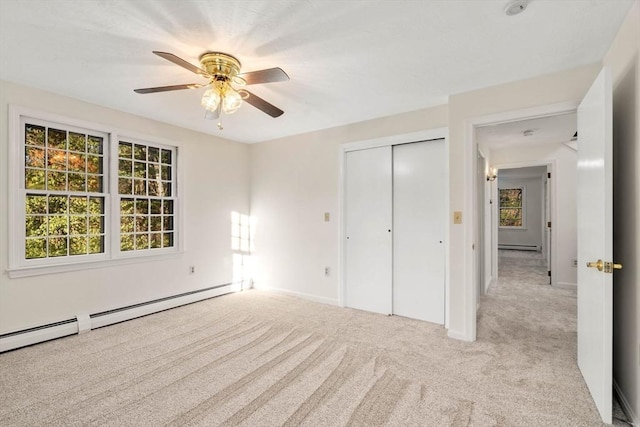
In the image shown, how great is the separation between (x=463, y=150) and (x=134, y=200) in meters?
3.75

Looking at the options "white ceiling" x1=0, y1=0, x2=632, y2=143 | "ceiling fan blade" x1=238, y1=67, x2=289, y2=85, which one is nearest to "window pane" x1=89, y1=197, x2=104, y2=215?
"white ceiling" x1=0, y1=0, x2=632, y2=143

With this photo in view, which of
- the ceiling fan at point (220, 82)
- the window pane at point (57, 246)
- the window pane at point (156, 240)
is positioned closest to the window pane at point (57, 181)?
the window pane at point (57, 246)

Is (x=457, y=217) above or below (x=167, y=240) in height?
above

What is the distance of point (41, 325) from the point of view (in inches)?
116

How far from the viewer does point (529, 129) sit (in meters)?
4.31

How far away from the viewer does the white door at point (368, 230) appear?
12.5 ft

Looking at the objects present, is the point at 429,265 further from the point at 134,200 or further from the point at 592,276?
the point at 134,200

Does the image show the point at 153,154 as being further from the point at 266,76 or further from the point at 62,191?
the point at 266,76

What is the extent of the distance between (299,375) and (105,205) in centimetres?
284

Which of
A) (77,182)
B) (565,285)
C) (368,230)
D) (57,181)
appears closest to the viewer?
(57,181)

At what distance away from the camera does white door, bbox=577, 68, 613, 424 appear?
179 cm

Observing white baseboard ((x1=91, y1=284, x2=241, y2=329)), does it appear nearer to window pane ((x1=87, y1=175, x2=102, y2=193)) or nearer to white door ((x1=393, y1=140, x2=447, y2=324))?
window pane ((x1=87, y1=175, x2=102, y2=193))

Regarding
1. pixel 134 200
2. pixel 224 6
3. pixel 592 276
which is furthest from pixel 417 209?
pixel 134 200

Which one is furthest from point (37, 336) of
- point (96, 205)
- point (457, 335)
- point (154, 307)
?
point (457, 335)
